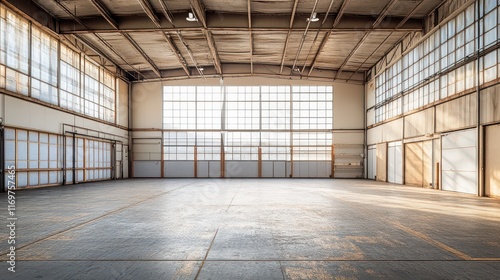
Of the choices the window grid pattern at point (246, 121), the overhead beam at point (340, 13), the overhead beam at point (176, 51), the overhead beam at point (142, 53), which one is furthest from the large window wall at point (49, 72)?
the overhead beam at point (340, 13)

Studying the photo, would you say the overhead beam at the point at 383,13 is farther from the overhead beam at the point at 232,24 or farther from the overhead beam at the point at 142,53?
the overhead beam at the point at 142,53

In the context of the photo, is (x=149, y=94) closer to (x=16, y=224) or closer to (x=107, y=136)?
(x=107, y=136)

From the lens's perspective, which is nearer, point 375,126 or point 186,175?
point 375,126

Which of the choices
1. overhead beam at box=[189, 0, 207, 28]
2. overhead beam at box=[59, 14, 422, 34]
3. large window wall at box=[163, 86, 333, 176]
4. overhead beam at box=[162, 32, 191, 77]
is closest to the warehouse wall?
overhead beam at box=[59, 14, 422, 34]

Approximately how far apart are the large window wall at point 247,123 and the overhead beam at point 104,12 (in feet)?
50.3

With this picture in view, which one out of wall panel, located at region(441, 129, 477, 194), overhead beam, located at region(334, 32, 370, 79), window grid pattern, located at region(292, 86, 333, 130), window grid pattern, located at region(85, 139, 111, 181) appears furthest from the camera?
window grid pattern, located at region(292, 86, 333, 130)

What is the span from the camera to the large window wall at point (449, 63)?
17.2 metres

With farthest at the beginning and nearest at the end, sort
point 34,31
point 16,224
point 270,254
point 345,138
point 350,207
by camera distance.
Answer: point 345,138, point 34,31, point 350,207, point 16,224, point 270,254

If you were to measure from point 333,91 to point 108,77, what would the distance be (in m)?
21.5

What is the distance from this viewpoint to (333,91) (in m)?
38.3

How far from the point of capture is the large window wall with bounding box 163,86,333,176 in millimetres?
38469

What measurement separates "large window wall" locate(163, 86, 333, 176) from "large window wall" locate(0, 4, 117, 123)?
23.8 ft

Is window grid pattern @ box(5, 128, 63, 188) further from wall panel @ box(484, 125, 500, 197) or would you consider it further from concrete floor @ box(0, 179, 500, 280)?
wall panel @ box(484, 125, 500, 197)

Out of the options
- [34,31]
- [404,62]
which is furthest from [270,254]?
[404,62]
